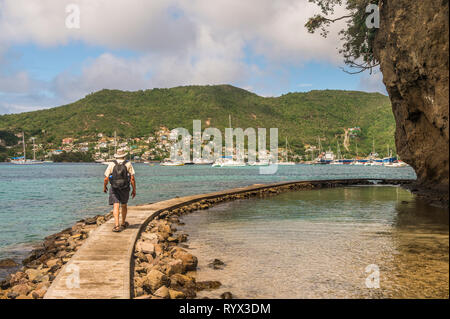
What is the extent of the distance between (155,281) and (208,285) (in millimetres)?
1029

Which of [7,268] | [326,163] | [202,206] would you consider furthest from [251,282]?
[326,163]

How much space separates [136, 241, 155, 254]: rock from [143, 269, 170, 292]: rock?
210 cm

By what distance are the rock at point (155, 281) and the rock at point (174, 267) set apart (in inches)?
22.3

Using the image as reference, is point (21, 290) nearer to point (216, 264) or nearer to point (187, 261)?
point (187, 261)

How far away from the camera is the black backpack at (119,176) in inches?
364

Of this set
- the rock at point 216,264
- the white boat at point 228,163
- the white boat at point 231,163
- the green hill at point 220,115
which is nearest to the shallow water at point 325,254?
the rock at point 216,264

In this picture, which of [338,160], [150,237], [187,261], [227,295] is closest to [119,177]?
[150,237]

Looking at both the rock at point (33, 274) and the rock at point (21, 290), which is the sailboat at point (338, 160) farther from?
the rock at point (21, 290)

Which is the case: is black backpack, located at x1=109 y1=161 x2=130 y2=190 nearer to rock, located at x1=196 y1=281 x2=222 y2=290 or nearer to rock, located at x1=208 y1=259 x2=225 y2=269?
rock, located at x1=208 y1=259 x2=225 y2=269

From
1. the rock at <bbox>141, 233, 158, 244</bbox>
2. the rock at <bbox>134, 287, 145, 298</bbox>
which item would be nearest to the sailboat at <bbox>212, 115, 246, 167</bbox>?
the rock at <bbox>141, 233, 158, 244</bbox>

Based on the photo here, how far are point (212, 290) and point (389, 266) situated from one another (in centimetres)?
356

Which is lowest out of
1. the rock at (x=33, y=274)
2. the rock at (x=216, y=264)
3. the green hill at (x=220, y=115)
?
the rock at (x=33, y=274)

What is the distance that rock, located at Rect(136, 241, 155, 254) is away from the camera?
9.30 meters

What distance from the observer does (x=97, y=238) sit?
9.25m
